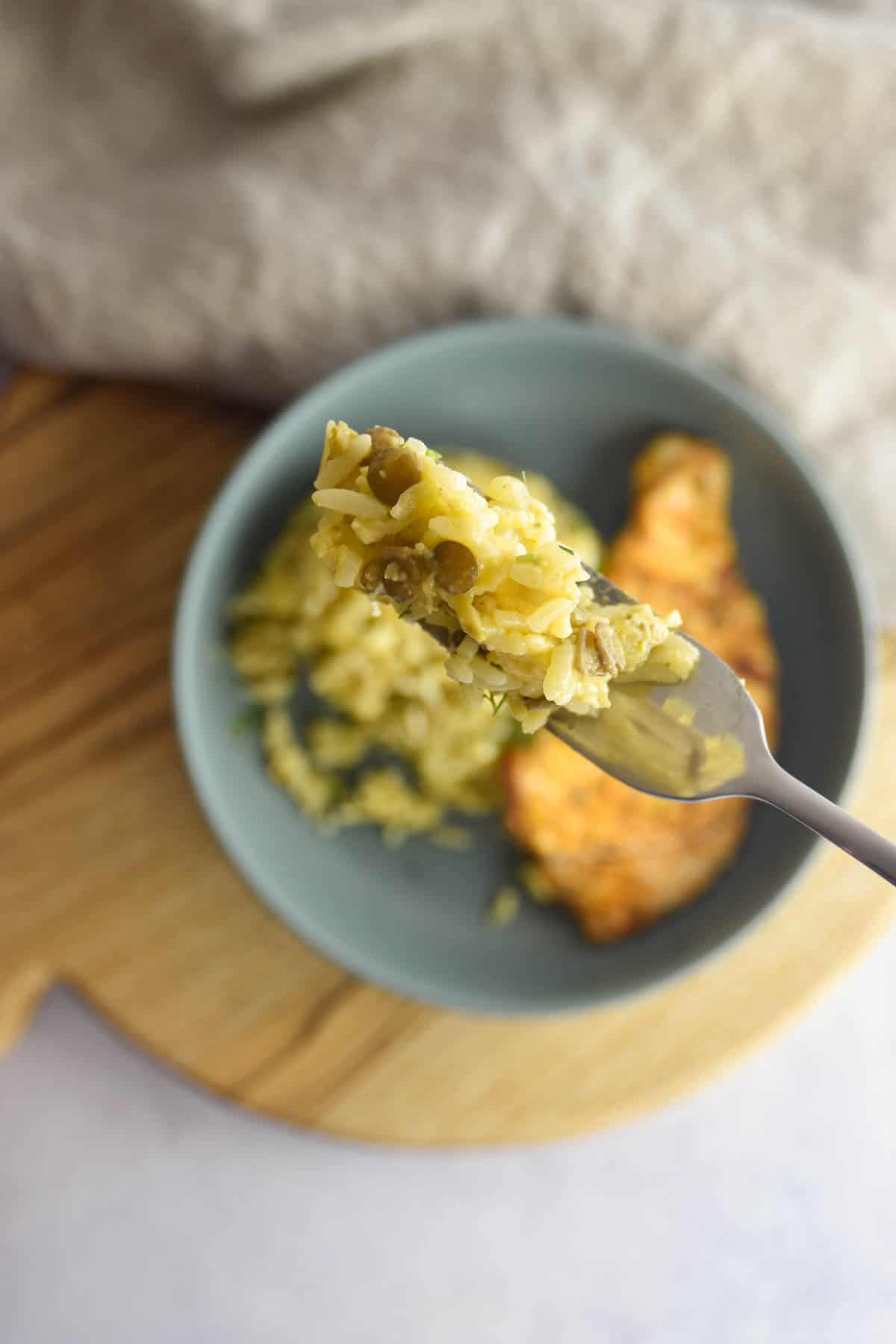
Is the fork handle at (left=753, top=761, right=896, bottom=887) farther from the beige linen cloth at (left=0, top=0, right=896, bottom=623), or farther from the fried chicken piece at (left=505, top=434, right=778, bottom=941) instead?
the beige linen cloth at (left=0, top=0, right=896, bottom=623)

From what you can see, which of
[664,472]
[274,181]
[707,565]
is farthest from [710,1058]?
[274,181]

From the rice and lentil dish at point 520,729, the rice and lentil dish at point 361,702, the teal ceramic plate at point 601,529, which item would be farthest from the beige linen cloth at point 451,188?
the rice and lentil dish at point 361,702

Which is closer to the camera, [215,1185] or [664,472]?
[664,472]

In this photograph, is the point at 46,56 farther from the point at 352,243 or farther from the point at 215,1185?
the point at 215,1185

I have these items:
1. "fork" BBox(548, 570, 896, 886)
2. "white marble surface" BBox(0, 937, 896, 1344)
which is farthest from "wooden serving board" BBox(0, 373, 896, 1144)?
"fork" BBox(548, 570, 896, 886)

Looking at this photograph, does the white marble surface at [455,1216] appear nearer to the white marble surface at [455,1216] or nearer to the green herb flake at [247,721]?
the white marble surface at [455,1216]

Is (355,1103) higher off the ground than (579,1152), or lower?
higher

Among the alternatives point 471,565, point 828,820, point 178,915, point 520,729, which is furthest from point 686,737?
point 178,915
